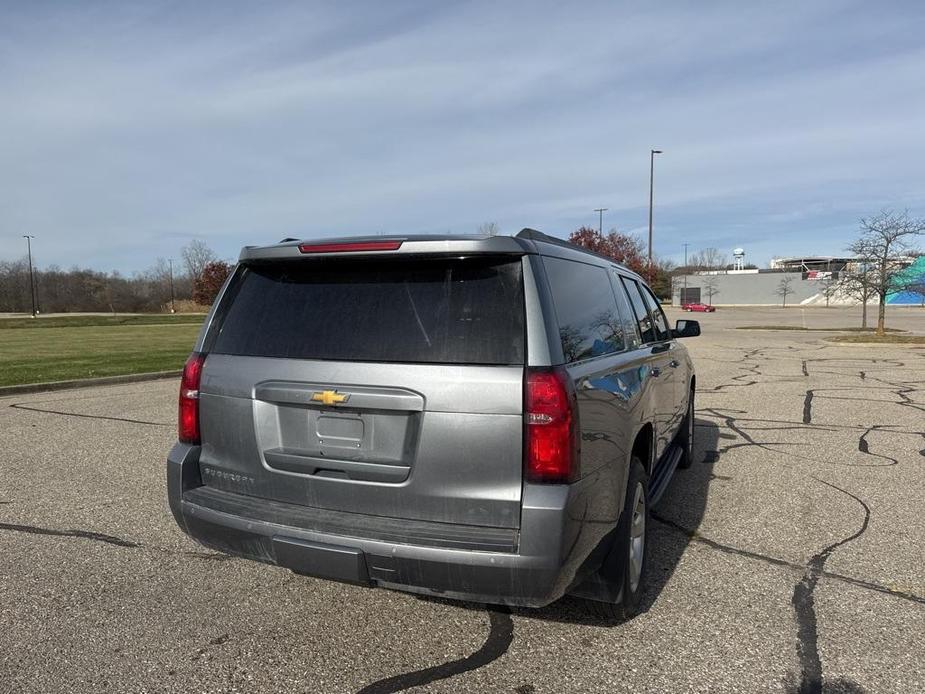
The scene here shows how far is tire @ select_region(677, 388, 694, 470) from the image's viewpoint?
577cm

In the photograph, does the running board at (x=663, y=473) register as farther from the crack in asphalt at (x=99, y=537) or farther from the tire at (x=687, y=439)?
the crack in asphalt at (x=99, y=537)

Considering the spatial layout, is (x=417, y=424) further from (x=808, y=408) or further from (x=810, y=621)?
(x=808, y=408)

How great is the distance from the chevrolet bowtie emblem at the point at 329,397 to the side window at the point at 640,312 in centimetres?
226

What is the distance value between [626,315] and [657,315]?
1406 mm

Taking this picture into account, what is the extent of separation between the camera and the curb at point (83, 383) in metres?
10.8

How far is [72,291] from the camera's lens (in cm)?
9681

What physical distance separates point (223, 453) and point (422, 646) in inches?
48.7

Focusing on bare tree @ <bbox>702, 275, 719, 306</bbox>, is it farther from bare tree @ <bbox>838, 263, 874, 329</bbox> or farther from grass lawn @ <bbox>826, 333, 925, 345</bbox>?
grass lawn @ <bbox>826, 333, 925, 345</bbox>

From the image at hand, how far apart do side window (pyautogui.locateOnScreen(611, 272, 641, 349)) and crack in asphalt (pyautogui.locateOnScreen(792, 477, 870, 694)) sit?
1.55m

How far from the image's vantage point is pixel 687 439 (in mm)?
6008

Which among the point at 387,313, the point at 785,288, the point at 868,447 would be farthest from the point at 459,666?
the point at 785,288

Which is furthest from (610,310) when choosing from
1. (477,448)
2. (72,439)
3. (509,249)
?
(72,439)

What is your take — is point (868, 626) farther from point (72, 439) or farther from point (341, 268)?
point (72, 439)

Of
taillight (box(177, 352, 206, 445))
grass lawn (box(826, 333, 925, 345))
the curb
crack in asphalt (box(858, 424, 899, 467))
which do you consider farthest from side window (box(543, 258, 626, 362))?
grass lawn (box(826, 333, 925, 345))
